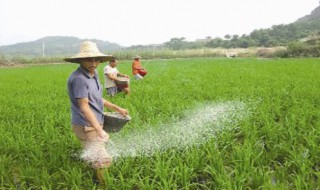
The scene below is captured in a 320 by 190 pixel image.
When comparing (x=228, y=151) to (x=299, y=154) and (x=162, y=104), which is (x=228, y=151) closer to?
(x=299, y=154)

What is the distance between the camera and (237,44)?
56.6 metres

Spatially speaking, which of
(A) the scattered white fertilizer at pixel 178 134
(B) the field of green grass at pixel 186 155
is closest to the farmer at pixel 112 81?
(B) the field of green grass at pixel 186 155

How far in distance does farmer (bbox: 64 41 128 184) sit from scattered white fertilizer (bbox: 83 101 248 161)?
0.64ft

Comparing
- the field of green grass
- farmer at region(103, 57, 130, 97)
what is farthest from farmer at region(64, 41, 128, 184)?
farmer at region(103, 57, 130, 97)

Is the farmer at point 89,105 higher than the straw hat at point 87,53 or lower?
lower

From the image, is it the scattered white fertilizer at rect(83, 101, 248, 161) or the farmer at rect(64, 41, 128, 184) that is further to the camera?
the scattered white fertilizer at rect(83, 101, 248, 161)

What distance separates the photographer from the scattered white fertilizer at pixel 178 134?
3.68 meters

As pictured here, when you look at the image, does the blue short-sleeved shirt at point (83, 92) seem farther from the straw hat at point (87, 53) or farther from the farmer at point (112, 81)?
the farmer at point (112, 81)

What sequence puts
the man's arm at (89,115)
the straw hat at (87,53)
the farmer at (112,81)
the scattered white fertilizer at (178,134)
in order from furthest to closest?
the farmer at (112,81) → the scattered white fertilizer at (178,134) → the straw hat at (87,53) → the man's arm at (89,115)

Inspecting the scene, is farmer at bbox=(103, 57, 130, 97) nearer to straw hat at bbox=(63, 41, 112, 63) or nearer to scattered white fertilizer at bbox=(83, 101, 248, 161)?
scattered white fertilizer at bbox=(83, 101, 248, 161)

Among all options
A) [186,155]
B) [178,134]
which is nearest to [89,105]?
[186,155]

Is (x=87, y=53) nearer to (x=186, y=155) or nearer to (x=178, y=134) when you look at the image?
(x=186, y=155)

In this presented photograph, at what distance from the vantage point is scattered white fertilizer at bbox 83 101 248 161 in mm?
3684

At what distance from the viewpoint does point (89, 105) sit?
300 cm
